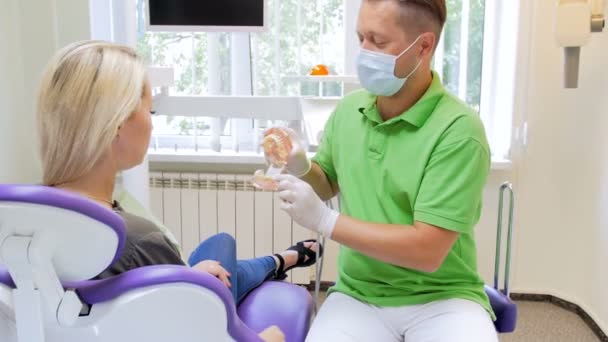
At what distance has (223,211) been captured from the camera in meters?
2.92

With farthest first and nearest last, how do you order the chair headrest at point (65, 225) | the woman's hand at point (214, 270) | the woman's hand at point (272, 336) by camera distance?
the woman's hand at point (214, 270), the woman's hand at point (272, 336), the chair headrest at point (65, 225)

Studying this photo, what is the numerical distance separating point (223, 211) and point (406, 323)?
1567 mm

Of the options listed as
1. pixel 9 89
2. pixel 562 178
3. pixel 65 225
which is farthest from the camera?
pixel 562 178

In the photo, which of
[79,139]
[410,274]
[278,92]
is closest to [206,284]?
[79,139]

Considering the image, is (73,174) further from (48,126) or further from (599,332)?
(599,332)

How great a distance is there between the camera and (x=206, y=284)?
2.99ft

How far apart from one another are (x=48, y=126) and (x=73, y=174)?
9 cm

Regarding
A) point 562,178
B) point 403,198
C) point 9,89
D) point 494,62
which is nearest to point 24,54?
point 9,89

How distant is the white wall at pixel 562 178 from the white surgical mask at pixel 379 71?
1392mm

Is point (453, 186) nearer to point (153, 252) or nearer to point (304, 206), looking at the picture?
point (304, 206)

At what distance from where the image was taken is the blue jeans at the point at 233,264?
5.42ft

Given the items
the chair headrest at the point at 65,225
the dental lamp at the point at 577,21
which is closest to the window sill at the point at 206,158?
the dental lamp at the point at 577,21

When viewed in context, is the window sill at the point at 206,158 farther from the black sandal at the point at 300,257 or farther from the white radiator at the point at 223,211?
the black sandal at the point at 300,257

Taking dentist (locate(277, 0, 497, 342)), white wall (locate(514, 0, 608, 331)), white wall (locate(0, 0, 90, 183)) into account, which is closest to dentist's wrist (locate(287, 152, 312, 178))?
dentist (locate(277, 0, 497, 342))
